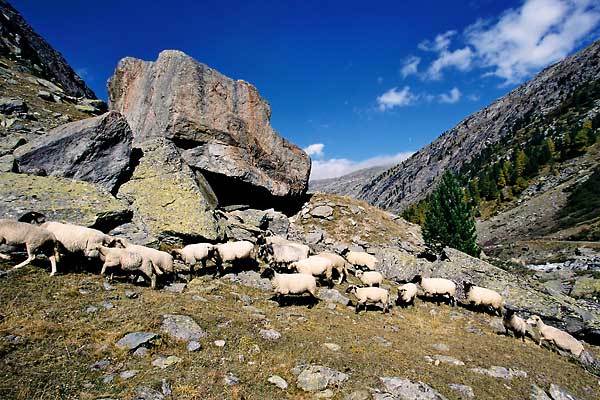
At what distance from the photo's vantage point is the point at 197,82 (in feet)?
95.6

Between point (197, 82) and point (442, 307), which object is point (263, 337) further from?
point (197, 82)

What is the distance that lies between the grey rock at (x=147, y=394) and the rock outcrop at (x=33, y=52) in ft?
176

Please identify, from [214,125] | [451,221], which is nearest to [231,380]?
[214,125]

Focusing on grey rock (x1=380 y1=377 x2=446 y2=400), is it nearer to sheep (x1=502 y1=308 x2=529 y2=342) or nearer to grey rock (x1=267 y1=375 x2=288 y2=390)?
grey rock (x1=267 y1=375 x2=288 y2=390)

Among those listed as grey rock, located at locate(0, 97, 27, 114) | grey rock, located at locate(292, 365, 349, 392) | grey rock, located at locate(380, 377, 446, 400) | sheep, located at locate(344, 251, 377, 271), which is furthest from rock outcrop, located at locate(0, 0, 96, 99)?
grey rock, located at locate(380, 377, 446, 400)

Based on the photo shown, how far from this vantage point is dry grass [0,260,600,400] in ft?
29.1

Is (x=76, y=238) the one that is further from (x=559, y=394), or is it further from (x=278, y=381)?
(x=559, y=394)

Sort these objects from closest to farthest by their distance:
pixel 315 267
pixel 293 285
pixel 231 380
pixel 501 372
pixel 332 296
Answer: pixel 231 380 < pixel 501 372 < pixel 293 285 < pixel 332 296 < pixel 315 267

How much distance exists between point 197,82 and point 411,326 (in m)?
24.0

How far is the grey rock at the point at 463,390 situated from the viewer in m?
11.0

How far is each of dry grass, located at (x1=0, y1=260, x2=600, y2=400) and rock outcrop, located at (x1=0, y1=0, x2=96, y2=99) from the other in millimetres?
48985

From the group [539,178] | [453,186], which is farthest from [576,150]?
[453,186]

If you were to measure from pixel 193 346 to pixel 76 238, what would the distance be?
24.0 ft

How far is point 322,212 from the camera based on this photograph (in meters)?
37.5
